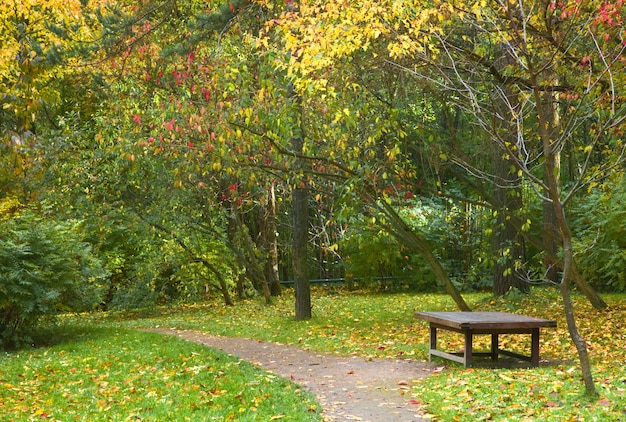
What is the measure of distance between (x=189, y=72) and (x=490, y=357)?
8.18m

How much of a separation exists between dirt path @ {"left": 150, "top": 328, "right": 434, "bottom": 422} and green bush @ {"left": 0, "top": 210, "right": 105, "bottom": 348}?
8.47 ft

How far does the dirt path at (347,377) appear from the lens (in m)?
7.54

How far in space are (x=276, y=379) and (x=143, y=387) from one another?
155 centimetres

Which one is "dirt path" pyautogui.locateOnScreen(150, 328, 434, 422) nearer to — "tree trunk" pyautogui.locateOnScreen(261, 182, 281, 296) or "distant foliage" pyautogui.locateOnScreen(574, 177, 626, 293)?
"distant foliage" pyautogui.locateOnScreen(574, 177, 626, 293)

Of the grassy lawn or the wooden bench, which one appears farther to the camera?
the wooden bench

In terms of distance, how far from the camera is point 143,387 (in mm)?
9008

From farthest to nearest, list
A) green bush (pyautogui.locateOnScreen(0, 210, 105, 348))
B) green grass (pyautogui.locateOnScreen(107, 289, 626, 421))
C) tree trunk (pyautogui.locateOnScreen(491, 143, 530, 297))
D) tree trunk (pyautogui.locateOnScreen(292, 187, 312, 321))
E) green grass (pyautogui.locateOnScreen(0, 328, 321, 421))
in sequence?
1. tree trunk (pyautogui.locateOnScreen(292, 187, 312, 321))
2. tree trunk (pyautogui.locateOnScreen(491, 143, 530, 297))
3. green bush (pyautogui.locateOnScreen(0, 210, 105, 348))
4. green grass (pyautogui.locateOnScreen(0, 328, 321, 421))
5. green grass (pyautogui.locateOnScreen(107, 289, 626, 421))

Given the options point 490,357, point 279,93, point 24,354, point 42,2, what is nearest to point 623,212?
point 490,357

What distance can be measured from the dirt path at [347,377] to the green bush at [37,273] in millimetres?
2582

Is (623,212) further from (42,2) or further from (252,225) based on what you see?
(42,2)

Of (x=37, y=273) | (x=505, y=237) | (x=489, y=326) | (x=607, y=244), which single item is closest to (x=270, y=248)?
(x=505, y=237)

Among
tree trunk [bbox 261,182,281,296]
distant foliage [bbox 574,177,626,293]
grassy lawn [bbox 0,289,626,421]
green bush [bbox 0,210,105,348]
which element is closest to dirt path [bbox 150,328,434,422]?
grassy lawn [bbox 0,289,626,421]

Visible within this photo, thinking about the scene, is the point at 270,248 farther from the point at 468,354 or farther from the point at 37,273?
the point at 468,354

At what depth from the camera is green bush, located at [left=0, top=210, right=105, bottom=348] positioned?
12.8m
